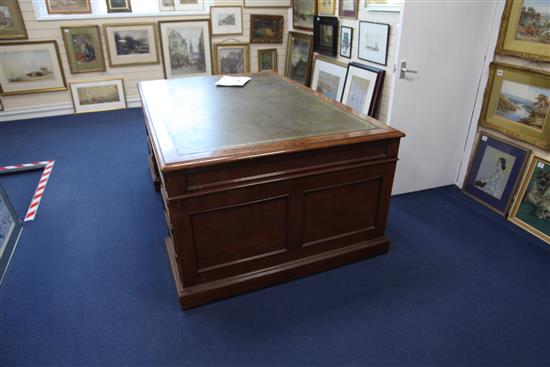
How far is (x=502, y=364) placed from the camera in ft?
6.57

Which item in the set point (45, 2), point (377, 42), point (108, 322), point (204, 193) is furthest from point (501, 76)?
point (45, 2)

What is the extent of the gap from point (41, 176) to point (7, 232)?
4.17 ft

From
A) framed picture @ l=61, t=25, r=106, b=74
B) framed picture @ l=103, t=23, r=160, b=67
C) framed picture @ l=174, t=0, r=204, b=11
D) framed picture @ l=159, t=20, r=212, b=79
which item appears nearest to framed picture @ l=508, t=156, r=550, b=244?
framed picture @ l=159, t=20, r=212, b=79

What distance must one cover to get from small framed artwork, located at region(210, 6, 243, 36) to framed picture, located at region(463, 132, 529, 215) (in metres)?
3.99

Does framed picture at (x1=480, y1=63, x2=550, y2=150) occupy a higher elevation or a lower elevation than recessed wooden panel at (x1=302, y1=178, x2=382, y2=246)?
higher

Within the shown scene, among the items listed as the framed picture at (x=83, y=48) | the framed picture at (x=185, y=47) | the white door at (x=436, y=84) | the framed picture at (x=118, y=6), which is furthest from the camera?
A: the framed picture at (x=185, y=47)

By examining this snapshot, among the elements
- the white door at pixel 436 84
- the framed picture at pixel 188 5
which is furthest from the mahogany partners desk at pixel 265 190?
the framed picture at pixel 188 5

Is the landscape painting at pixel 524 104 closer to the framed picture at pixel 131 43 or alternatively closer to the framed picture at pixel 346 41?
the framed picture at pixel 346 41

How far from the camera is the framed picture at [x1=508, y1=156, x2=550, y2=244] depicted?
2.96 metres

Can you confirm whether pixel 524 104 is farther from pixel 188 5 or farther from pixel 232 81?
pixel 188 5

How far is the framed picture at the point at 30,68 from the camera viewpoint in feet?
16.9

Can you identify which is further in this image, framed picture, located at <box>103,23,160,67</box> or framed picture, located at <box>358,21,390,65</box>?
framed picture, located at <box>103,23,160,67</box>

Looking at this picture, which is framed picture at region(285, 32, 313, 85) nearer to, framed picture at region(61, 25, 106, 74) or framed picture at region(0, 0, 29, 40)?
framed picture at region(61, 25, 106, 74)

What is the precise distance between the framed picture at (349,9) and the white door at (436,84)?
3.33 ft
